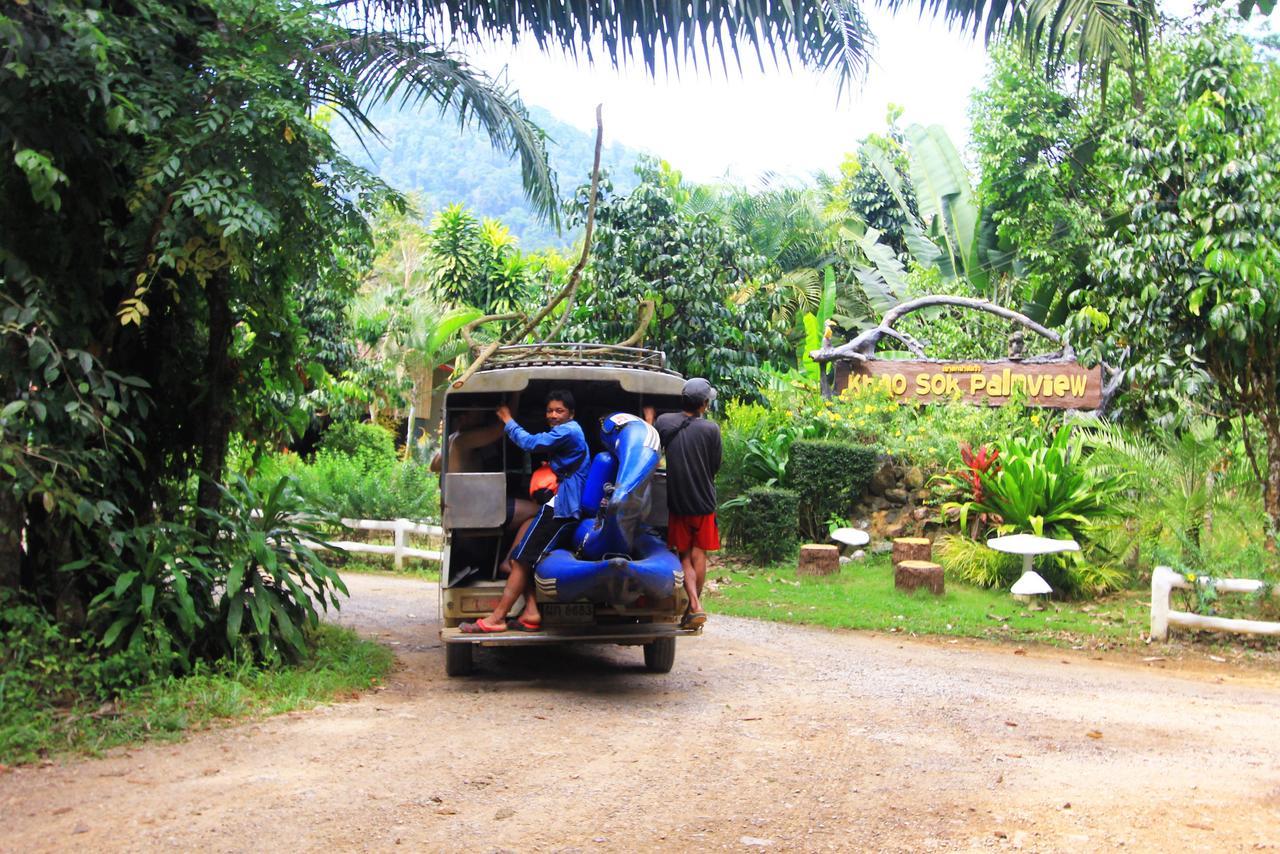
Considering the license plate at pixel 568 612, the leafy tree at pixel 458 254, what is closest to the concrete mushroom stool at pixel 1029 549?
the license plate at pixel 568 612

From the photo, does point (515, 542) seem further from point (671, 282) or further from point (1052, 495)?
point (671, 282)

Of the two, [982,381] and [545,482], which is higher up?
[982,381]

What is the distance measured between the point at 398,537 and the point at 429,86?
8.39m

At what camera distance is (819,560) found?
1395 centimetres

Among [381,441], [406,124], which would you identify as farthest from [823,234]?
[406,124]

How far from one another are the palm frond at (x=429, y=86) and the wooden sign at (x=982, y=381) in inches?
322

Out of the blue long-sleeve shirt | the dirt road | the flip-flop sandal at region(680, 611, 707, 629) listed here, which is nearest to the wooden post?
the dirt road

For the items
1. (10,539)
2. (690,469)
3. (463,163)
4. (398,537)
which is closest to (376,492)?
(398,537)

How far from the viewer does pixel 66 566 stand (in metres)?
7.05

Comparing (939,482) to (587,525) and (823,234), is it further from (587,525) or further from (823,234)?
(823,234)

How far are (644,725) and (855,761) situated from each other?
4.63 ft

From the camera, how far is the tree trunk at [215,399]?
8367mm

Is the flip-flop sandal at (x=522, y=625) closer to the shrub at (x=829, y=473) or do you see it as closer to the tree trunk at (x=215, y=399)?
the tree trunk at (x=215, y=399)

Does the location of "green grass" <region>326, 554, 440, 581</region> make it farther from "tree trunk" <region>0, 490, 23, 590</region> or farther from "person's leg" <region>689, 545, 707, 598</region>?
"tree trunk" <region>0, 490, 23, 590</region>
